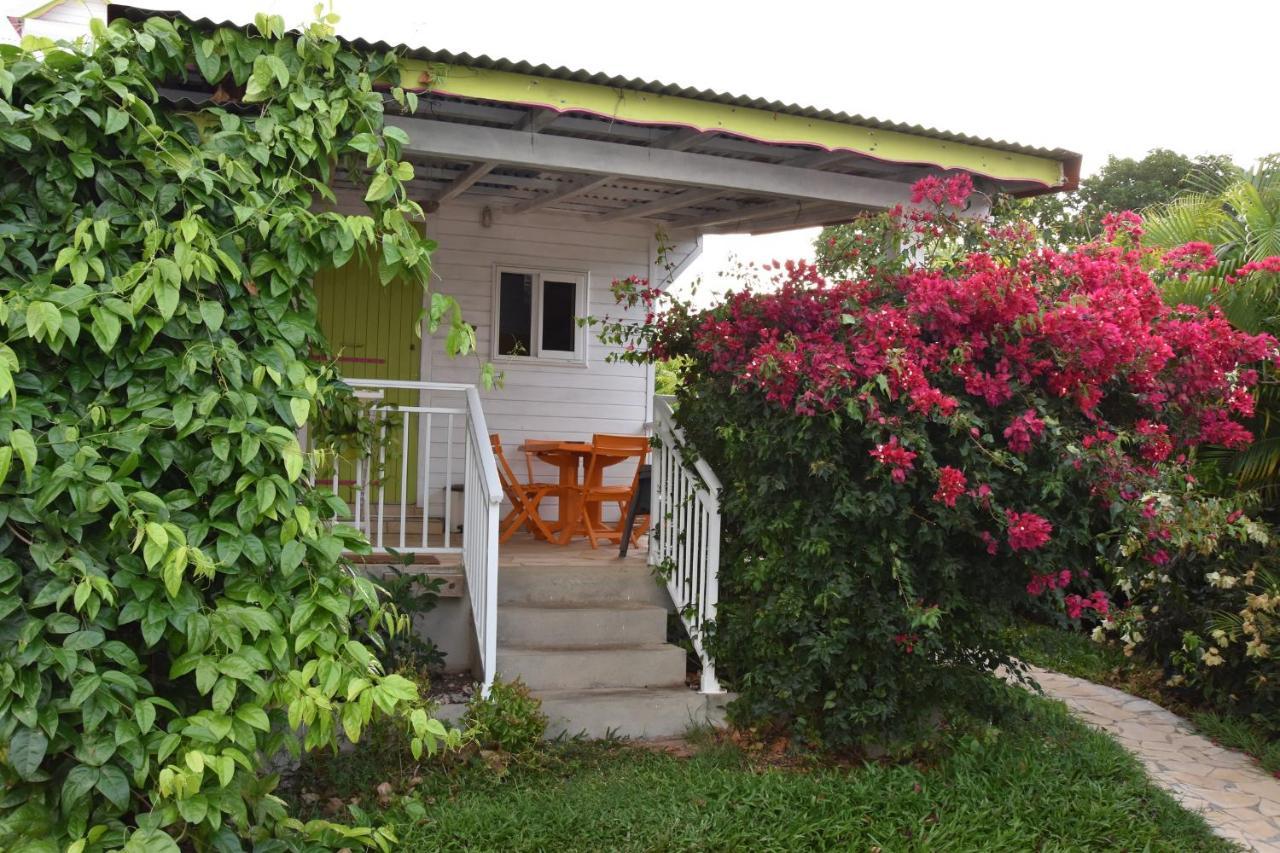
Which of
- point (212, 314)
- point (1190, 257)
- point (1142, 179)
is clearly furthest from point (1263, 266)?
point (1142, 179)

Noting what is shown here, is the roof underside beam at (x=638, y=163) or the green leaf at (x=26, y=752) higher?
the roof underside beam at (x=638, y=163)

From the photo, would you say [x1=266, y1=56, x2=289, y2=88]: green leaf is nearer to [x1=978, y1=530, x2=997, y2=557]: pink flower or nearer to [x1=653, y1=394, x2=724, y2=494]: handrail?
[x1=653, y1=394, x2=724, y2=494]: handrail

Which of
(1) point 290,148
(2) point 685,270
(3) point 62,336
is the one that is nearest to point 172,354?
(3) point 62,336

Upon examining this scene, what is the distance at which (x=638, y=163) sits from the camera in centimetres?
555

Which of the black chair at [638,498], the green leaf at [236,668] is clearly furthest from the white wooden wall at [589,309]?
the green leaf at [236,668]

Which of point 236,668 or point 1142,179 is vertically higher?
point 1142,179

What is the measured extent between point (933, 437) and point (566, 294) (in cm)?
442

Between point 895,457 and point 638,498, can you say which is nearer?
point 895,457

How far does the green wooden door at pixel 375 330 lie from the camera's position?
8.20 m

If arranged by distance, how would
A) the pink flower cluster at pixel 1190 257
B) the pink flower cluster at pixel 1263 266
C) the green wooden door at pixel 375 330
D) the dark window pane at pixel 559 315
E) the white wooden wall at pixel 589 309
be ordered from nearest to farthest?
the pink flower cluster at pixel 1190 257 → the pink flower cluster at pixel 1263 266 → the green wooden door at pixel 375 330 → the white wooden wall at pixel 589 309 → the dark window pane at pixel 559 315

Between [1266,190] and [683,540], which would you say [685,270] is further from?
[1266,190]

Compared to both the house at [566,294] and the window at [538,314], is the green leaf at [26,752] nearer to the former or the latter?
the house at [566,294]

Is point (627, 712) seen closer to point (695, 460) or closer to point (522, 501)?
point (695, 460)

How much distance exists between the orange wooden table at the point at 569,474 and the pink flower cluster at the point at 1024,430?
3.23 metres
